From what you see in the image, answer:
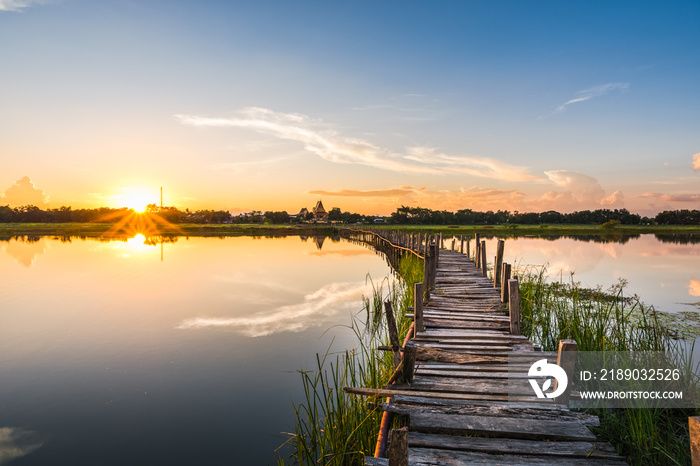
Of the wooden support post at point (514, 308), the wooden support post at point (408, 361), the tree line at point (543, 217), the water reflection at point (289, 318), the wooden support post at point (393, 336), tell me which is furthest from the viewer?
the tree line at point (543, 217)

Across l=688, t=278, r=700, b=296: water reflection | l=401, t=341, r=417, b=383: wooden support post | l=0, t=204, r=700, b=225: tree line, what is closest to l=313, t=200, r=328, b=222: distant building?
l=0, t=204, r=700, b=225: tree line

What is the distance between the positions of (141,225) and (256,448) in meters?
112

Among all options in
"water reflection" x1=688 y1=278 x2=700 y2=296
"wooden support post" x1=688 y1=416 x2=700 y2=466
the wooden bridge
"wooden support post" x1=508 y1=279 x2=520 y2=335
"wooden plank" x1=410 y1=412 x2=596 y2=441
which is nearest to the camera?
"wooden support post" x1=688 y1=416 x2=700 y2=466

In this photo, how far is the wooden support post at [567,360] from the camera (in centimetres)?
423

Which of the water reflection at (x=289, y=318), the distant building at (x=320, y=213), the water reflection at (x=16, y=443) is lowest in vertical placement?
the water reflection at (x=16, y=443)

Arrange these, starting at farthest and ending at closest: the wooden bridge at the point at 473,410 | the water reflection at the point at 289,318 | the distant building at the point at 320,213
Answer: the distant building at the point at 320,213 < the water reflection at the point at 289,318 < the wooden bridge at the point at 473,410

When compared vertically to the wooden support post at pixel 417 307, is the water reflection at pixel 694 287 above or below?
below

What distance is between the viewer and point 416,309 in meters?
7.00

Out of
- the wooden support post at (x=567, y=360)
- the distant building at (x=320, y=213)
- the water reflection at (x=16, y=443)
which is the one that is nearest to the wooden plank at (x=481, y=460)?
the wooden support post at (x=567, y=360)

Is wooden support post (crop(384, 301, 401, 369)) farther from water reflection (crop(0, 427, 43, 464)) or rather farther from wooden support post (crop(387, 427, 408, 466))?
water reflection (crop(0, 427, 43, 464))

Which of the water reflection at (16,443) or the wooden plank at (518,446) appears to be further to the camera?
the water reflection at (16,443)

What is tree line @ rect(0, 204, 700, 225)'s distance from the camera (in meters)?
85.9

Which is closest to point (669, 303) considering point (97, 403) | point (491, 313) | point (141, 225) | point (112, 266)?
point (491, 313)

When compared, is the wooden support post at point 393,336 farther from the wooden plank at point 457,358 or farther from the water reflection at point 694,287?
the water reflection at point 694,287
